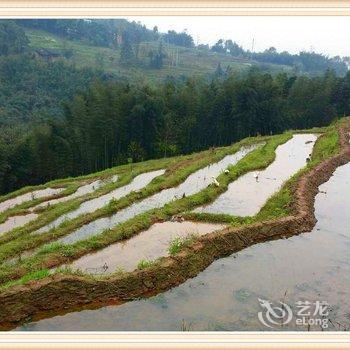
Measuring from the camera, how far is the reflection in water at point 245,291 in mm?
9562

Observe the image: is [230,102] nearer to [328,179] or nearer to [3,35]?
[328,179]

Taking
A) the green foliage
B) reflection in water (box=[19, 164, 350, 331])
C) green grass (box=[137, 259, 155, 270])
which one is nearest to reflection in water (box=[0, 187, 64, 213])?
green grass (box=[137, 259, 155, 270])

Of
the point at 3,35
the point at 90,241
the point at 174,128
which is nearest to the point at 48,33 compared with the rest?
the point at 3,35

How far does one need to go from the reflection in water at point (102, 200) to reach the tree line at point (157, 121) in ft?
41.4

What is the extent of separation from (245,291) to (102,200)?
12323 millimetres

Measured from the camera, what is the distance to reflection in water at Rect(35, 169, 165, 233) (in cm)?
1897

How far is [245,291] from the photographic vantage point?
10883mm

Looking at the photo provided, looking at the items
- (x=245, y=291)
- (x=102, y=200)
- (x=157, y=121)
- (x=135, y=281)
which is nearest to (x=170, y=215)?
(x=135, y=281)

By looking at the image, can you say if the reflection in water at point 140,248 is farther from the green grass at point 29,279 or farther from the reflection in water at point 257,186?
the reflection in water at point 257,186

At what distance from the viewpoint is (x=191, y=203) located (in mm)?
17703

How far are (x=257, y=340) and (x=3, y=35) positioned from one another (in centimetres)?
13203

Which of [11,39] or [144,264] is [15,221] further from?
[11,39]

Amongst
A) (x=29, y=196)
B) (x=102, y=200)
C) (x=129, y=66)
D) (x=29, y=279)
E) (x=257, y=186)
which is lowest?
(x=129, y=66)

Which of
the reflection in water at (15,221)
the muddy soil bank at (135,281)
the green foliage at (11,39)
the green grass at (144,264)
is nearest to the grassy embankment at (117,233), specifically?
the muddy soil bank at (135,281)
